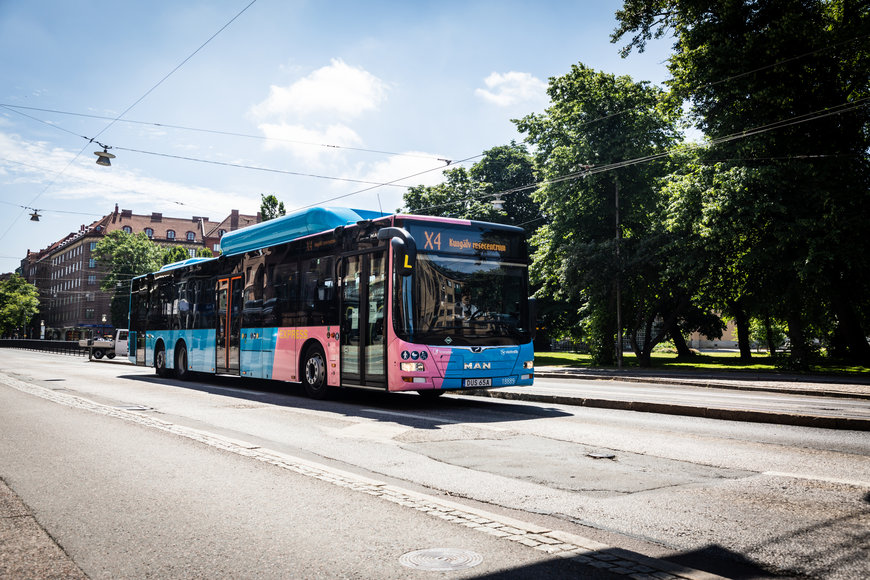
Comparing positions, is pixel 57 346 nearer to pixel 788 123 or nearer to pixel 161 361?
pixel 161 361

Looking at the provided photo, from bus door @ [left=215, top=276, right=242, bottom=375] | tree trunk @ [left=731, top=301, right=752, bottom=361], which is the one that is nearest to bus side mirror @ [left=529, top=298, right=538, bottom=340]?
bus door @ [left=215, top=276, right=242, bottom=375]

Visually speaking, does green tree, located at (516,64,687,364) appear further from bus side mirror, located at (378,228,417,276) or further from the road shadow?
bus side mirror, located at (378,228,417,276)

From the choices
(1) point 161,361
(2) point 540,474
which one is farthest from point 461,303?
(1) point 161,361

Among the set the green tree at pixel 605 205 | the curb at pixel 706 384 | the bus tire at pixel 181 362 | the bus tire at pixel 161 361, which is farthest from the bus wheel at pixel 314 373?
the green tree at pixel 605 205

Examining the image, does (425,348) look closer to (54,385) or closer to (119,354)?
(54,385)

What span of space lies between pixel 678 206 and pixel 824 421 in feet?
61.9

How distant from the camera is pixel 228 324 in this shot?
17.3 m

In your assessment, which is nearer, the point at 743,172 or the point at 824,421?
the point at 824,421

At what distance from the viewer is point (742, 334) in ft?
160

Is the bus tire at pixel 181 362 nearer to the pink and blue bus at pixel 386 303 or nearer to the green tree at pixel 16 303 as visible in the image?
the pink and blue bus at pixel 386 303

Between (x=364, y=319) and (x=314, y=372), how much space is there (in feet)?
7.22

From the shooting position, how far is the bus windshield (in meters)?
11.6

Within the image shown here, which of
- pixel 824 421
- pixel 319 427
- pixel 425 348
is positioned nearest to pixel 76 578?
pixel 319 427

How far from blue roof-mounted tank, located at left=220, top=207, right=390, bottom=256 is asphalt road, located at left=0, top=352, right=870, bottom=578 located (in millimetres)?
4027
